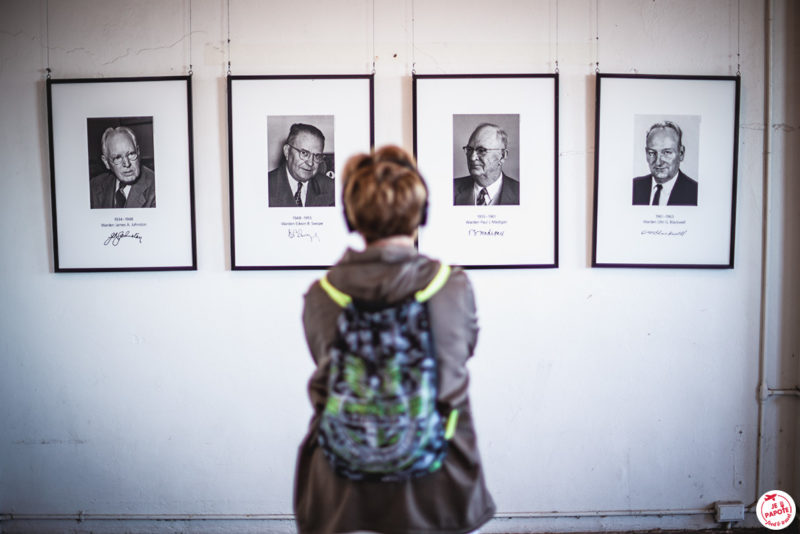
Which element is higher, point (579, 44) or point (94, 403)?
point (579, 44)

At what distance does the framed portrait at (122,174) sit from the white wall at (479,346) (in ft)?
0.21

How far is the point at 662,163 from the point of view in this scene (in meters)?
2.23

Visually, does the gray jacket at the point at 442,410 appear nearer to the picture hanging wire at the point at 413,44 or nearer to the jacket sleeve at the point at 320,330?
the jacket sleeve at the point at 320,330

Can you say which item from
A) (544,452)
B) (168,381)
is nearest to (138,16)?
(168,381)

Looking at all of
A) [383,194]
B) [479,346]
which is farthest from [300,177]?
[383,194]

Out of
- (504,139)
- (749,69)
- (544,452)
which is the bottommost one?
(544,452)

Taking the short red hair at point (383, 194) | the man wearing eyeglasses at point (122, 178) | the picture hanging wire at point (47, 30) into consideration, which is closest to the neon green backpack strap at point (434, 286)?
the short red hair at point (383, 194)

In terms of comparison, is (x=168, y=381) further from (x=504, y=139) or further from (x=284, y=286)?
(x=504, y=139)

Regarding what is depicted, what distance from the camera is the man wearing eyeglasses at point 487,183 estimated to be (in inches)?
87.2

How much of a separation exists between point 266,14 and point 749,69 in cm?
207

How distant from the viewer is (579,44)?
2.24 metres

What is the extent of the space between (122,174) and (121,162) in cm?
5

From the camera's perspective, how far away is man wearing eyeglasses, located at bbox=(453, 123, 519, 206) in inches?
87.2
